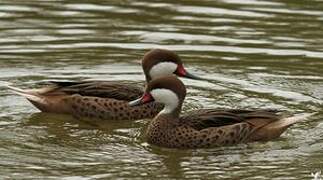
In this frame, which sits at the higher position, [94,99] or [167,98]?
[167,98]

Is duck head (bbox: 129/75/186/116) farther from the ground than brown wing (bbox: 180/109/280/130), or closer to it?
farther from the ground

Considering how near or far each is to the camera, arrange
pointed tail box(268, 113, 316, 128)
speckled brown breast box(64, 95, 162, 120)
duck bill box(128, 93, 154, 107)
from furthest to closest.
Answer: speckled brown breast box(64, 95, 162, 120), duck bill box(128, 93, 154, 107), pointed tail box(268, 113, 316, 128)

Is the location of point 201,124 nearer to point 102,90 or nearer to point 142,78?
point 102,90

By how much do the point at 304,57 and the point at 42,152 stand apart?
16.8 feet

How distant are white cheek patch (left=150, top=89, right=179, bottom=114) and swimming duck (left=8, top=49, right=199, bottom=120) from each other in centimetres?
92

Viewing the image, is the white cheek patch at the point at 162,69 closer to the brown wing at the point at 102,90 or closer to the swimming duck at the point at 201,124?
the brown wing at the point at 102,90

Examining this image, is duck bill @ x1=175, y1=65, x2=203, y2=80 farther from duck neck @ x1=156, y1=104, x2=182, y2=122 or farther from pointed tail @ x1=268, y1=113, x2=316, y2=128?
pointed tail @ x1=268, y1=113, x2=316, y2=128

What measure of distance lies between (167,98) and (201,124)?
498 mm

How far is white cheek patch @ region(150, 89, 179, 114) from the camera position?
504 inches

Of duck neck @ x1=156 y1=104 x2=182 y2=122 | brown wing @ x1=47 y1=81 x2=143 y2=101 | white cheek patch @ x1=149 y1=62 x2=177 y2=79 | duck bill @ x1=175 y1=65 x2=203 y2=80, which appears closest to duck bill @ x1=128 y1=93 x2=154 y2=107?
duck neck @ x1=156 y1=104 x2=182 y2=122

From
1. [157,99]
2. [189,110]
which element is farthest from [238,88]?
[157,99]

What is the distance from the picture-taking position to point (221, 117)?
12633 mm

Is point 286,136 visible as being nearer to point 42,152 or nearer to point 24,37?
point 42,152

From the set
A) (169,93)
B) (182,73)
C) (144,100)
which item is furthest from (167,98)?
(182,73)
